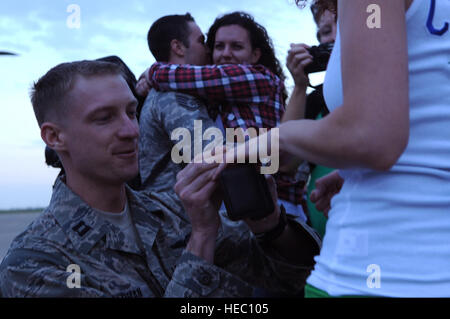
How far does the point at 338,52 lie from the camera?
35.9 inches

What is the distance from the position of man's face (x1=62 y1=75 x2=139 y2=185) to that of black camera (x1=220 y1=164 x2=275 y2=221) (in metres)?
0.73

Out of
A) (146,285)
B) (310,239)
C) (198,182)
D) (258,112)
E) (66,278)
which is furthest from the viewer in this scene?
(258,112)

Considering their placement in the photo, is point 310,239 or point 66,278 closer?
point 66,278

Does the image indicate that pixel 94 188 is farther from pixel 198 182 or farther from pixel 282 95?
pixel 282 95

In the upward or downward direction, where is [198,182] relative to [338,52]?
downward

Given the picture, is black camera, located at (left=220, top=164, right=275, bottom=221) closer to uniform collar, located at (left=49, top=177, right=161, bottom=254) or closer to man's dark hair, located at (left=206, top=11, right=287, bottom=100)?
uniform collar, located at (left=49, top=177, right=161, bottom=254)

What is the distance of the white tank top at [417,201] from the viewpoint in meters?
0.86

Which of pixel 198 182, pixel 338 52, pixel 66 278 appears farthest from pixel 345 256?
pixel 66 278

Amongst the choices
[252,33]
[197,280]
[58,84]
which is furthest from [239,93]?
[197,280]

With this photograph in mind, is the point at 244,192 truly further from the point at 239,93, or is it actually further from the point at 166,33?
the point at 166,33

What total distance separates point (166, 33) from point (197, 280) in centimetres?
179

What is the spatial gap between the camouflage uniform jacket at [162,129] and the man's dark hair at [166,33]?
60 cm

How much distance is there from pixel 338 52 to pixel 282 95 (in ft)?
6.04
